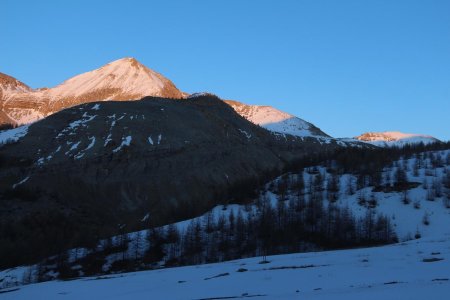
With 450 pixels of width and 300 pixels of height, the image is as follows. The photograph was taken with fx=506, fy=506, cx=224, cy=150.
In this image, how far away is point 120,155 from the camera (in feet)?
356

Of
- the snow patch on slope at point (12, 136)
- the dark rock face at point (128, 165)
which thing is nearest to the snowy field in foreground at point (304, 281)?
the dark rock face at point (128, 165)

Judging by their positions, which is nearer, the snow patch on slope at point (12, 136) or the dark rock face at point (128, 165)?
the dark rock face at point (128, 165)

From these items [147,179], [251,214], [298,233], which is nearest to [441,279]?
[298,233]

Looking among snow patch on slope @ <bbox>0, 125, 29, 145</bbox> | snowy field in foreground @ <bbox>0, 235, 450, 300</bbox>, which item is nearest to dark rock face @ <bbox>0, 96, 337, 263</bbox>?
snow patch on slope @ <bbox>0, 125, 29, 145</bbox>

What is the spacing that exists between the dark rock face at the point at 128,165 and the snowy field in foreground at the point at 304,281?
3798 cm

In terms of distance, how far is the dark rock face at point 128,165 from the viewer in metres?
85.7

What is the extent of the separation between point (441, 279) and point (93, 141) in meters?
103

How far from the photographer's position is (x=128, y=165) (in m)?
106

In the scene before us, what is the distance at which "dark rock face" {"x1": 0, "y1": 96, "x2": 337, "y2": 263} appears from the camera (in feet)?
281

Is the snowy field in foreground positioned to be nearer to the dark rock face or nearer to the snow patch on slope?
the dark rock face

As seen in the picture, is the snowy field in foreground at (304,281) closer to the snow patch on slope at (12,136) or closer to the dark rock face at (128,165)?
the dark rock face at (128,165)

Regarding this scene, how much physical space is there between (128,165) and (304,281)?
289 ft

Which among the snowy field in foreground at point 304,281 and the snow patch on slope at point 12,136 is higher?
the snow patch on slope at point 12,136

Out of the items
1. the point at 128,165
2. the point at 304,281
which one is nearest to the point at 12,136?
the point at 128,165
